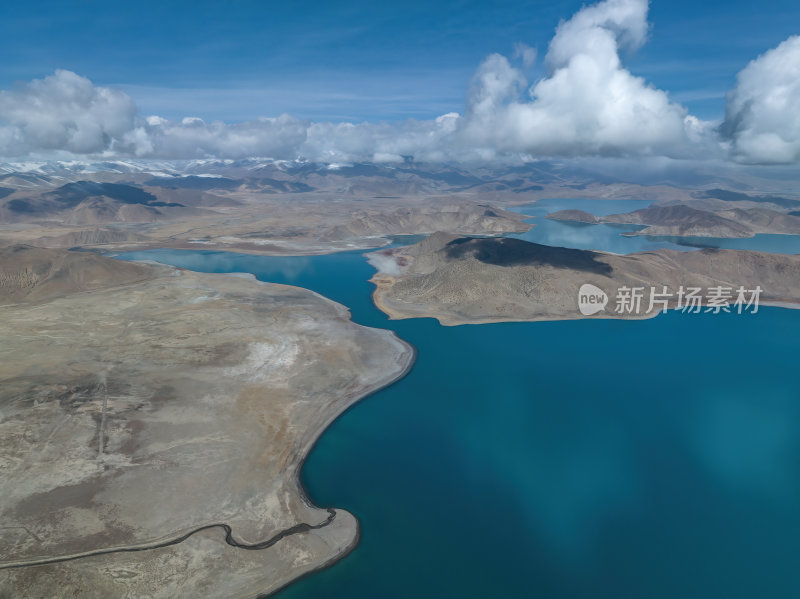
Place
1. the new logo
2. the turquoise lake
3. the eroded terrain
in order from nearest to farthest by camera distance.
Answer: the eroded terrain
the turquoise lake
the new logo

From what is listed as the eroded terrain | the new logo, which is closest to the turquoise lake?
the eroded terrain

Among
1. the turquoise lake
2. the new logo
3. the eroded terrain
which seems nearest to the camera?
the eroded terrain

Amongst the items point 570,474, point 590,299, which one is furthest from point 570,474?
point 590,299

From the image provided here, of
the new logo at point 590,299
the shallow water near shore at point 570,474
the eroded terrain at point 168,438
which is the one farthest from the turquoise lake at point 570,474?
the new logo at point 590,299

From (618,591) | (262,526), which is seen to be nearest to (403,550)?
(262,526)

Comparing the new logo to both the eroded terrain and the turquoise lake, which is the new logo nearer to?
the turquoise lake

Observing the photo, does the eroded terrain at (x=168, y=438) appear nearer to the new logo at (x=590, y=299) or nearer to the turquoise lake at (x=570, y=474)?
the turquoise lake at (x=570, y=474)

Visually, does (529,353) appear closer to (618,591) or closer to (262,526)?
(618,591)
